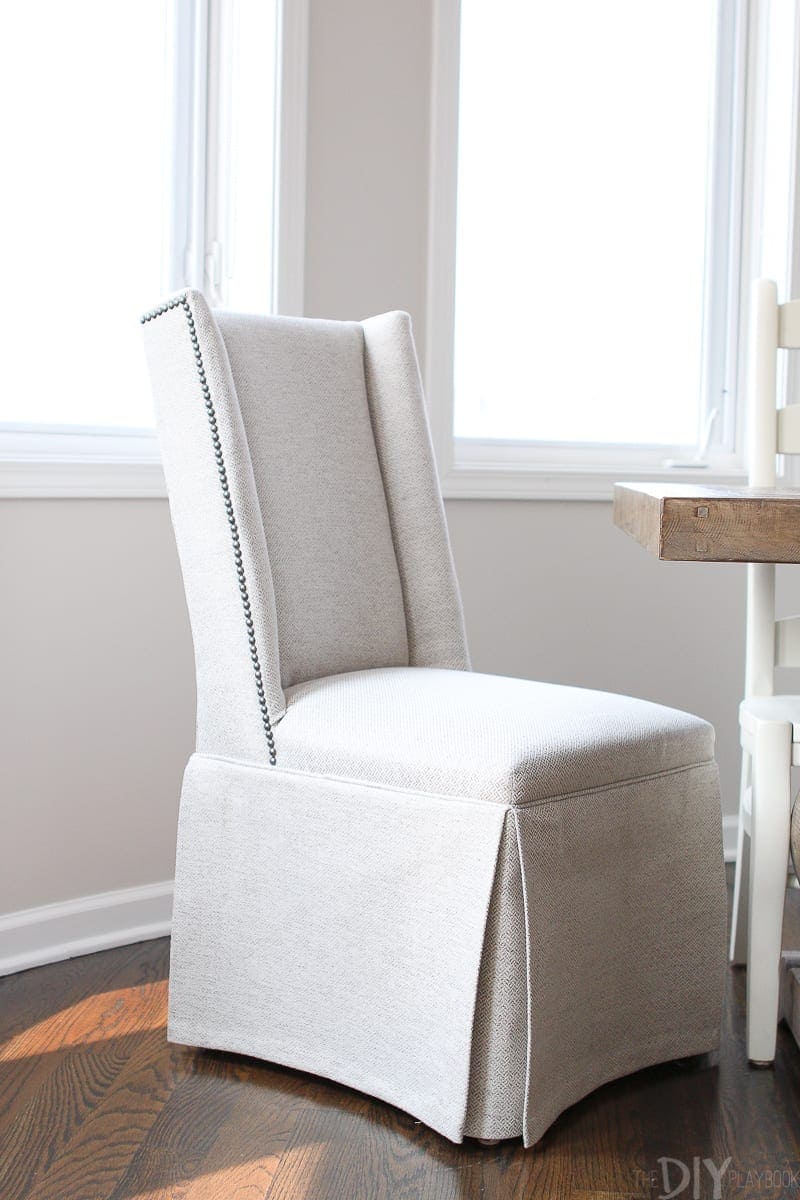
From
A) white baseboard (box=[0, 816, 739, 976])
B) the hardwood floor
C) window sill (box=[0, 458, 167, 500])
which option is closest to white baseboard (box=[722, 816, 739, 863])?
white baseboard (box=[0, 816, 739, 976])

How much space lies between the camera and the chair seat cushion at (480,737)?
1.50 m

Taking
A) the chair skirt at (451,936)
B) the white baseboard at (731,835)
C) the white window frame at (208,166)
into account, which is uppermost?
the white window frame at (208,166)

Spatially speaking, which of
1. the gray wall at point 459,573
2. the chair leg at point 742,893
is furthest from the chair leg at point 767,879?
the gray wall at point 459,573

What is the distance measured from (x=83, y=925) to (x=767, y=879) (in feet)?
3.70

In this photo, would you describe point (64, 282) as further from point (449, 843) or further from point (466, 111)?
point (449, 843)

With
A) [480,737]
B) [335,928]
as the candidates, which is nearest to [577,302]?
[480,737]

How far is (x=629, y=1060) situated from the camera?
1.67m

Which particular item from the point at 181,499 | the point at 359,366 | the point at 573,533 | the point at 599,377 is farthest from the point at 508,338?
the point at 181,499

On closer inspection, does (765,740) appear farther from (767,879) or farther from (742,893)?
(742,893)

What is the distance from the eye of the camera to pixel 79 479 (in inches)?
86.0

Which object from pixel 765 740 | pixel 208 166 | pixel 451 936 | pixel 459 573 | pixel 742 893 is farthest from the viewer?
pixel 459 573

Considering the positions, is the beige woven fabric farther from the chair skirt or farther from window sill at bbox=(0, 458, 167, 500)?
window sill at bbox=(0, 458, 167, 500)

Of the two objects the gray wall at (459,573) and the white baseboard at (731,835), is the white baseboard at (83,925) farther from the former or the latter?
the white baseboard at (731,835)

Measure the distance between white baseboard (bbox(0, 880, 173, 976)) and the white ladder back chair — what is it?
98cm
